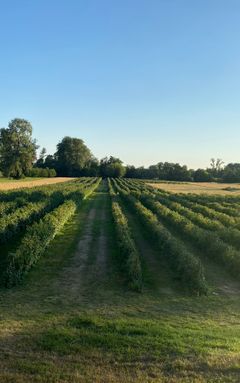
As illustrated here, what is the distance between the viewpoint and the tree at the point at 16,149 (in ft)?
319

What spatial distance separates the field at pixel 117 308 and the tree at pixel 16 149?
3008 inches

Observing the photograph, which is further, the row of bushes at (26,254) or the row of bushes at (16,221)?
the row of bushes at (16,221)

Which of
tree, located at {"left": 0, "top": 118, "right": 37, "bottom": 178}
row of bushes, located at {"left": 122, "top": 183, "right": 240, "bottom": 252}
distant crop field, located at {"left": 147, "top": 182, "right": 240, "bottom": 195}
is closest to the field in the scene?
row of bushes, located at {"left": 122, "top": 183, "right": 240, "bottom": 252}

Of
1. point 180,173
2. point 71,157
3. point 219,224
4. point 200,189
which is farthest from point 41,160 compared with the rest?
point 219,224

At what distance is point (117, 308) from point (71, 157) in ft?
482

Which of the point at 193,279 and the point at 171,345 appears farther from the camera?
the point at 193,279

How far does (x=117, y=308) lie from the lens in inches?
456

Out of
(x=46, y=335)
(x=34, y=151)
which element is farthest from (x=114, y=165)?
(x=46, y=335)

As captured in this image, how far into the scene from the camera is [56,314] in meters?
10.8

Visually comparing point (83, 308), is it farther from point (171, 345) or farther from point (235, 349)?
point (235, 349)

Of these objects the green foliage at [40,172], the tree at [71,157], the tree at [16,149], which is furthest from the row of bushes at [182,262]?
the tree at [71,157]

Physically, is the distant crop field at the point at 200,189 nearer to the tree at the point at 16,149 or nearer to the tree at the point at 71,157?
the tree at the point at 16,149

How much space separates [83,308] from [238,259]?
833 centimetres

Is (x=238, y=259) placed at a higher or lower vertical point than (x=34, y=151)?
A: lower
